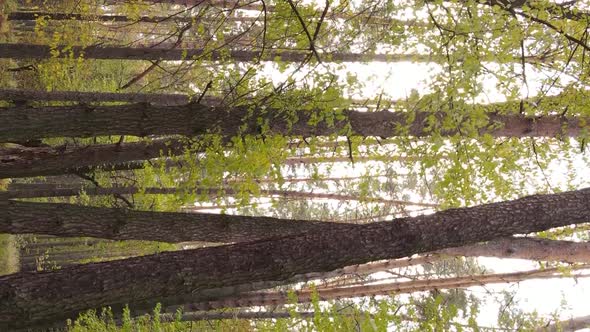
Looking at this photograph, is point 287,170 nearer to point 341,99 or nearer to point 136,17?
point 136,17

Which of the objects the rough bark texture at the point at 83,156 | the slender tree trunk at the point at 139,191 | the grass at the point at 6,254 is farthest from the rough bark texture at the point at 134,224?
the grass at the point at 6,254

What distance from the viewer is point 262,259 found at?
5.61 m

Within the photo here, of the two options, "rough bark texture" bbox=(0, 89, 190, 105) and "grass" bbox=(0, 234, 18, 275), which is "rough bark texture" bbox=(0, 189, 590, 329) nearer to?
"rough bark texture" bbox=(0, 89, 190, 105)

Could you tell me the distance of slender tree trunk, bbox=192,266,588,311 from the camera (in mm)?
10758

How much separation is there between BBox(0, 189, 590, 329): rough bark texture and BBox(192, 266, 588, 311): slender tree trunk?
4566mm

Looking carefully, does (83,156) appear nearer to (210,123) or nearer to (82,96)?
(210,123)

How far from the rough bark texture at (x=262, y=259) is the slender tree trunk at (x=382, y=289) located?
15.0ft

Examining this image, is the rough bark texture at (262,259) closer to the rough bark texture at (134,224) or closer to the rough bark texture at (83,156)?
the rough bark texture at (134,224)

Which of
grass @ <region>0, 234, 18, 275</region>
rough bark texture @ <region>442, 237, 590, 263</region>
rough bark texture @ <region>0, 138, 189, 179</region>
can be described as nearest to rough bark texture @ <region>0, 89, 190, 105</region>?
rough bark texture @ <region>0, 138, 189, 179</region>

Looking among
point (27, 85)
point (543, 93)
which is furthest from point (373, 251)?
point (27, 85)

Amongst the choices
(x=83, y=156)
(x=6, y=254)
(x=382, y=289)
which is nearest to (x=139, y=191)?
(x=83, y=156)

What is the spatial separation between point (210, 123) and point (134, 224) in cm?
163

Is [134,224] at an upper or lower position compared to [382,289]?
upper

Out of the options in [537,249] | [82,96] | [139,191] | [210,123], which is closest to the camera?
[210,123]
